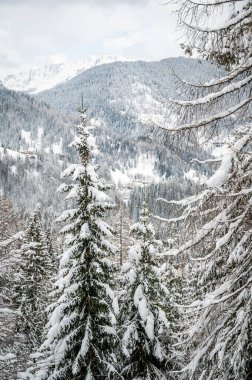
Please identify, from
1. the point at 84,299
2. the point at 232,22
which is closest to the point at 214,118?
the point at 232,22

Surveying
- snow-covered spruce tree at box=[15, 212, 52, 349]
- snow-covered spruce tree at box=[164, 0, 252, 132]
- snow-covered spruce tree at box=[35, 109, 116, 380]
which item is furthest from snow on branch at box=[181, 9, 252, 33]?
snow-covered spruce tree at box=[15, 212, 52, 349]

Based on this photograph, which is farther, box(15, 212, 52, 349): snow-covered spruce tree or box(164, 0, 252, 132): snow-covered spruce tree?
box(15, 212, 52, 349): snow-covered spruce tree

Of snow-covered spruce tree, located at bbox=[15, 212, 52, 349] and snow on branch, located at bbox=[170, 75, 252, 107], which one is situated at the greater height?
snow on branch, located at bbox=[170, 75, 252, 107]

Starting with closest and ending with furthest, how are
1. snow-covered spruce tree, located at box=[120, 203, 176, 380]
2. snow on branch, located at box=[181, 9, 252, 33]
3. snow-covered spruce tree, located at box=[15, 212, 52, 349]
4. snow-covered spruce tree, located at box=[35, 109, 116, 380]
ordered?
1. snow on branch, located at box=[181, 9, 252, 33]
2. snow-covered spruce tree, located at box=[35, 109, 116, 380]
3. snow-covered spruce tree, located at box=[120, 203, 176, 380]
4. snow-covered spruce tree, located at box=[15, 212, 52, 349]

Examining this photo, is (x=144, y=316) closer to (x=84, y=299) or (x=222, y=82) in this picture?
(x=84, y=299)

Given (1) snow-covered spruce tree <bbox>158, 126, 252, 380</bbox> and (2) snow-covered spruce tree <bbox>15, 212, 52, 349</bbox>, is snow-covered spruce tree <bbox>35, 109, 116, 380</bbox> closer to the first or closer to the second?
(1) snow-covered spruce tree <bbox>158, 126, 252, 380</bbox>

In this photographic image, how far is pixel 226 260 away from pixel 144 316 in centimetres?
854

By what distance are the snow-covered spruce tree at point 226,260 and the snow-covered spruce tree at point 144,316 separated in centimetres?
819

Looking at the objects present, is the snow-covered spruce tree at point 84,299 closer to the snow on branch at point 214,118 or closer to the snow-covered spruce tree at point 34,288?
the snow on branch at point 214,118

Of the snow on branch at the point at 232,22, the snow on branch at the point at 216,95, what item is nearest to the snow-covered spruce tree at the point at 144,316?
the snow on branch at the point at 216,95

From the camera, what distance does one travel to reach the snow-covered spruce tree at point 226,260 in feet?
18.5

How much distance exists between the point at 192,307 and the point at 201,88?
362 cm

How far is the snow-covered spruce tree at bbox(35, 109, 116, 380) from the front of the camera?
12.8m

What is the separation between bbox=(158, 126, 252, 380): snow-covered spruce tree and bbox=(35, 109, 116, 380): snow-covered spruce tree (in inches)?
275
